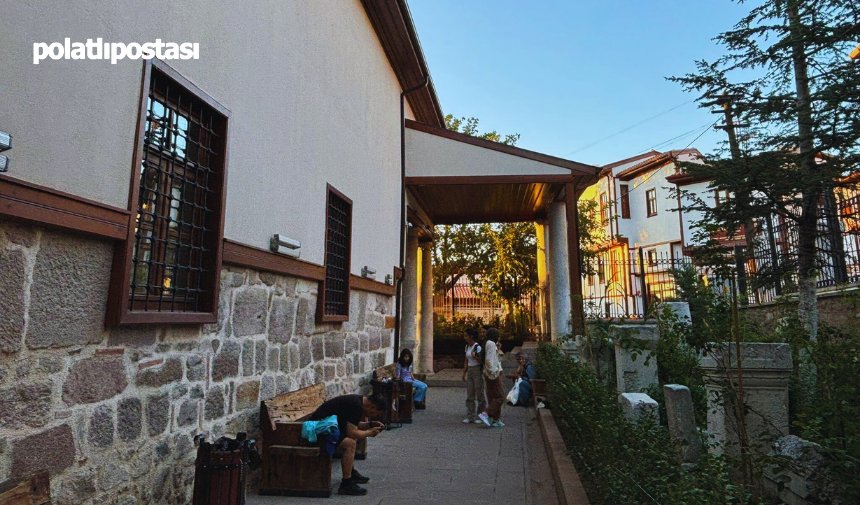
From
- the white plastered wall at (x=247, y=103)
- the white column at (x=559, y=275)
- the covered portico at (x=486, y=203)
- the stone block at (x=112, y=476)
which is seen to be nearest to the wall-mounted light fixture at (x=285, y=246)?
the white plastered wall at (x=247, y=103)

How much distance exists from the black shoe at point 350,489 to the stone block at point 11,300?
3046mm

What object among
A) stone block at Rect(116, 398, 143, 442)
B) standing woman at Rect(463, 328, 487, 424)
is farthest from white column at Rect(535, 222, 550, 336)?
stone block at Rect(116, 398, 143, 442)

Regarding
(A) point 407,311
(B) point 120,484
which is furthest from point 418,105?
(B) point 120,484

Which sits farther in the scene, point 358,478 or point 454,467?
point 454,467

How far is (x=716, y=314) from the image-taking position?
245 inches

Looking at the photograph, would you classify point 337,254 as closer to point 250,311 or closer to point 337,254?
point 337,254

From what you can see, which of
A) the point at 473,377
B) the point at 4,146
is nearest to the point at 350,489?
the point at 4,146

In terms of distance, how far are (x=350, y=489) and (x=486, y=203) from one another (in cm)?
968

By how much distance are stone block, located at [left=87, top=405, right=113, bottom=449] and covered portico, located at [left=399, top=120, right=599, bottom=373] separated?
7595mm

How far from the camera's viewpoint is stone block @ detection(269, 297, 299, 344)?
5.20 metres

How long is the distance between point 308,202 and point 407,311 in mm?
7980

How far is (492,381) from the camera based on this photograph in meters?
8.25

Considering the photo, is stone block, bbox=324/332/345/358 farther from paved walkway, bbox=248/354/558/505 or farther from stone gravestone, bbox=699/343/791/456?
stone gravestone, bbox=699/343/791/456

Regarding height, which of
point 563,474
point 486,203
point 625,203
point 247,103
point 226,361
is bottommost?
point 563,474
